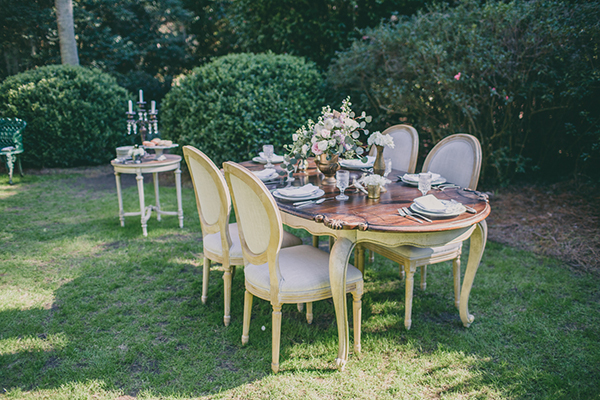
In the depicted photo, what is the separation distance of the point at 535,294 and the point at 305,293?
6.60 feet

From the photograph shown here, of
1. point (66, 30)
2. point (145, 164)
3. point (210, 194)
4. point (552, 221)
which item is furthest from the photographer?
point (66, 30)

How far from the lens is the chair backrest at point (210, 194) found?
251 cm

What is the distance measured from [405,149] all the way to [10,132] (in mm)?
6684

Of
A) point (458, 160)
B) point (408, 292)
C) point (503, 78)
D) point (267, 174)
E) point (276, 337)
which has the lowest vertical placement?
point (276, 337)

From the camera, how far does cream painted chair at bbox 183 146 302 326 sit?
8.30ft

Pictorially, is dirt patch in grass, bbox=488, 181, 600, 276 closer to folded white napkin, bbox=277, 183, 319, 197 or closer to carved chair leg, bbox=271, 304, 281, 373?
folded white napkin, bbox=277, 183, 319, 197

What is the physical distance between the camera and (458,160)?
306 cm

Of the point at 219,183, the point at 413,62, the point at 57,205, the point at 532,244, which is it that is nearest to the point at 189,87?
the point at 57,205

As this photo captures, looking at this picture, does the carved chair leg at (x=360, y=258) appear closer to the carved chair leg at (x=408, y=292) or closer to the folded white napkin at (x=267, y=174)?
the carved chair leg at (x=408, y=292)

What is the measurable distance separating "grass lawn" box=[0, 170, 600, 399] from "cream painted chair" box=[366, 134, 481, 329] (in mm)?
275

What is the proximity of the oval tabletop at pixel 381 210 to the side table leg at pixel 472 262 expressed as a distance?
8.4 inches

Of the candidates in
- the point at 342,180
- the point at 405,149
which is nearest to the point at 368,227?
the point at 342,180

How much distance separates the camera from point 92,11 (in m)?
11.5

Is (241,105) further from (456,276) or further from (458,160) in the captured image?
(456,276)
